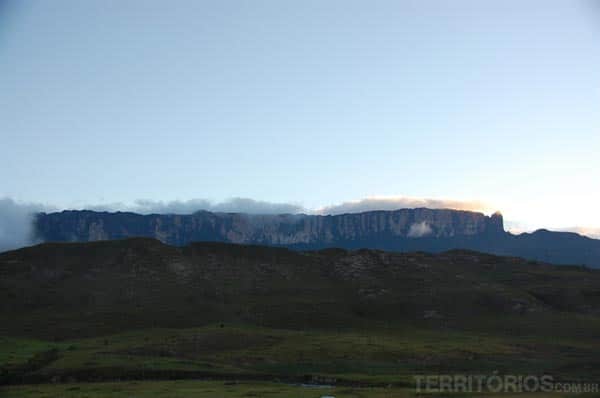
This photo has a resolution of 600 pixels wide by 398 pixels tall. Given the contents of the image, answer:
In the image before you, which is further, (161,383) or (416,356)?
(416,356)

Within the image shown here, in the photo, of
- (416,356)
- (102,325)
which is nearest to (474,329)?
(416,356)

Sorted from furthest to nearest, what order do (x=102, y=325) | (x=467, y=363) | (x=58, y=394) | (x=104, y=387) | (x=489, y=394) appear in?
1. (x=102, y=325)
2. (x=467, y=363)
3. (x=104, y=387)
4. (x=58, y=394)
5. (x=489, y=394)

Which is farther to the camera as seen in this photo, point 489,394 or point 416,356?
point 416,356

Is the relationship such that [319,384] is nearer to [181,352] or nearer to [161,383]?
[161,383]

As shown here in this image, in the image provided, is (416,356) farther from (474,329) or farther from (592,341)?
(474,329)

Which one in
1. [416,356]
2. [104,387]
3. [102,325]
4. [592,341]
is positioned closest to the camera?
[104,387]

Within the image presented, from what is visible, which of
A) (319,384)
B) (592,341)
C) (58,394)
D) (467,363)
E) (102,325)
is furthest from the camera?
(102,325)

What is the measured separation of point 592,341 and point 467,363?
6107 cm

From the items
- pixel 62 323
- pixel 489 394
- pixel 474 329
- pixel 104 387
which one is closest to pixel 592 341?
pixel 474 329

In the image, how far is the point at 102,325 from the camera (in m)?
190

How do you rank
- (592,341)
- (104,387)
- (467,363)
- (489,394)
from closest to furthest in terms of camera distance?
(489,394), (104,387), (467,363), (592,341)

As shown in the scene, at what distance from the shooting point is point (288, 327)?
650ft

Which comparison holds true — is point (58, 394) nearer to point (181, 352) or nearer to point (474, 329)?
point (181, 352)

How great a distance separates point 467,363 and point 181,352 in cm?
5657
